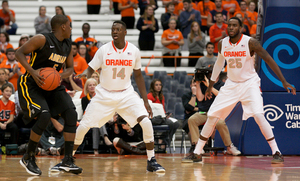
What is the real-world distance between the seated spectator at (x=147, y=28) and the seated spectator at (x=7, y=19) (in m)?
5.42

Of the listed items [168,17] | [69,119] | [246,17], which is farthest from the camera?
[168,17]

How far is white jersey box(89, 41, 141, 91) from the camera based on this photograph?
6309mm

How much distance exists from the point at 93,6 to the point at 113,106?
41.5 feet

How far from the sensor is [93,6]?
18250 mm

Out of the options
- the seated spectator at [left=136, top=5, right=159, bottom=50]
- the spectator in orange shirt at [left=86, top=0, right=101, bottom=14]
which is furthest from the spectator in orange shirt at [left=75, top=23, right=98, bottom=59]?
the spectator in orange shirt at [left=86, top=0, right=101, bottom=14]

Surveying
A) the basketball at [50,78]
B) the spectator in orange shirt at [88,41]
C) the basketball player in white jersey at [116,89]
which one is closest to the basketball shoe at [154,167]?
the basketball player in white jersey at [116,89]

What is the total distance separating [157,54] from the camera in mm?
16109

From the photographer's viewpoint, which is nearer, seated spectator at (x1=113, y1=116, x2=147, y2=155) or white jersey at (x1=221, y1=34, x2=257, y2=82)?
white jersey at (x1=221, y1=34, x2=257, y2=82)

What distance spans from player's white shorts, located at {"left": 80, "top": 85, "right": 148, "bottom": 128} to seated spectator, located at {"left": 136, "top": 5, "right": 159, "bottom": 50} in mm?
9254

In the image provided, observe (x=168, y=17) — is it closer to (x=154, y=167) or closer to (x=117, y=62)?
(x=117, y=62)

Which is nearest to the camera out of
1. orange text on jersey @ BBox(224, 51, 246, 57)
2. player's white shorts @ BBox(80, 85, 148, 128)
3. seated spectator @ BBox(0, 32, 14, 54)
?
player's white shorts @ BBox(80, 85, 148, 128)

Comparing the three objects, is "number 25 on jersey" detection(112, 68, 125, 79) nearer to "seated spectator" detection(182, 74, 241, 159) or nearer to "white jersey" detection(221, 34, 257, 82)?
"white jersey" detection(221, 34, 257, 82)

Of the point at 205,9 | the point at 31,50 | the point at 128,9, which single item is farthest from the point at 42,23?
the point at 31,50

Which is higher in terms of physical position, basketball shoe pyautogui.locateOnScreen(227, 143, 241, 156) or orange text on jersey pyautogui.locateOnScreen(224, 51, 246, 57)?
orange text on jersey pyautogui.locateOnScreen(224, 51, 246, 57)
